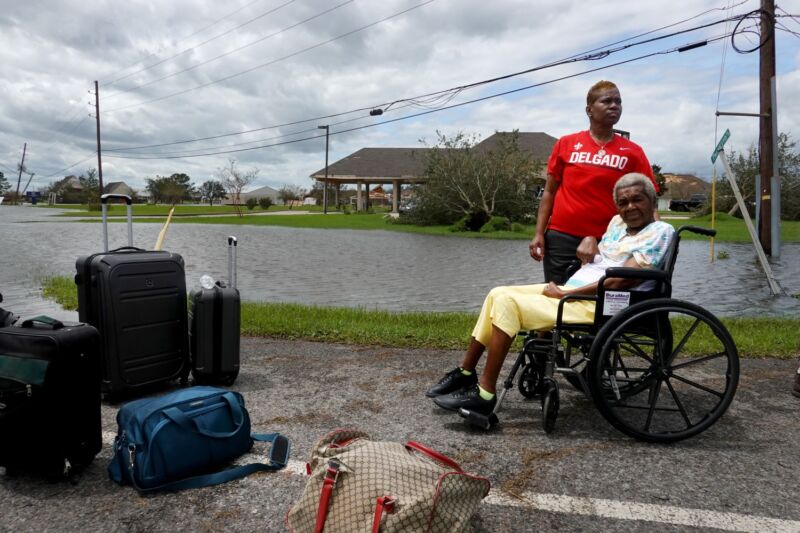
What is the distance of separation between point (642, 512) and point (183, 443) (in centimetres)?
195

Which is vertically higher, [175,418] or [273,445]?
[175,418]

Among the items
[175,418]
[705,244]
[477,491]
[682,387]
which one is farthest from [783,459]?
[705,244]

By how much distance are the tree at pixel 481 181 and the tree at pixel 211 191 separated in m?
78.4

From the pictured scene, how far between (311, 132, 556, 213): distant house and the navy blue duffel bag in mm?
47608

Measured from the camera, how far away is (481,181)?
102 ft

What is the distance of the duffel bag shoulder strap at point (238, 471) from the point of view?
251cm

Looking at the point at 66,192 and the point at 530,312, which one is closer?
the point at 530,312

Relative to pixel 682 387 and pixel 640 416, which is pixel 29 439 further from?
pixel 682 387

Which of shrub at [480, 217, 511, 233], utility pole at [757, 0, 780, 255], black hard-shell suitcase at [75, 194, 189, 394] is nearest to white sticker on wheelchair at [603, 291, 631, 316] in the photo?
black hard-shell suitcase at [75, 194, 189, 394]

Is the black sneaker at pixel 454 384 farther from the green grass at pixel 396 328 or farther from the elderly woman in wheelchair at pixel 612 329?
the green grass at pixel 396 328

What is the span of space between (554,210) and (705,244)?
71.5 ft

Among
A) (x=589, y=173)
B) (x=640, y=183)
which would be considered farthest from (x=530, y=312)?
(x=589, y=173)

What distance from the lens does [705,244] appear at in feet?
75.1

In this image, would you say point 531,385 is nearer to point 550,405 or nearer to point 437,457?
point 550,405
